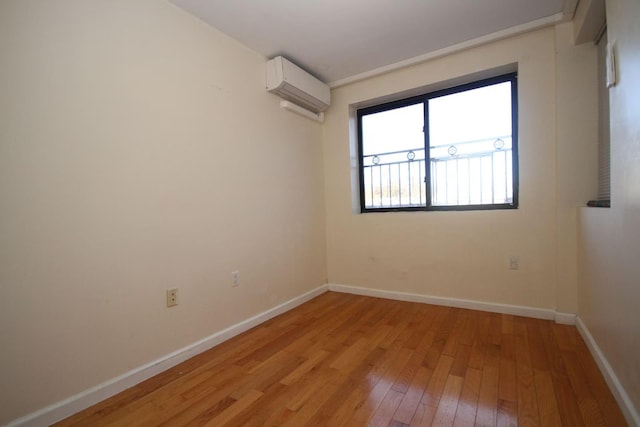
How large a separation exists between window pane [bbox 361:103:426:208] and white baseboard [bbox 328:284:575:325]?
3.07 ft

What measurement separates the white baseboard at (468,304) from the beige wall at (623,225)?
0.65m

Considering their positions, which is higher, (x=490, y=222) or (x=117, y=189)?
(x=117, y=189)

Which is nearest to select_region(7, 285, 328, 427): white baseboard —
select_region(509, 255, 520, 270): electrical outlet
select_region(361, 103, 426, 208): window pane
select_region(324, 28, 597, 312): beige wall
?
select_region(324, 28, 597, 312): beige wall

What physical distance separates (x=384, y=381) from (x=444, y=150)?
7.05 feet

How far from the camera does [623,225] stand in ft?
4.08

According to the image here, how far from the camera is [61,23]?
1345 mm

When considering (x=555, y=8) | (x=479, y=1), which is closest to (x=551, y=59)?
(x=555, y=8)

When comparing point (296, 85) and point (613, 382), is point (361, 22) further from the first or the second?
point (613, 382)

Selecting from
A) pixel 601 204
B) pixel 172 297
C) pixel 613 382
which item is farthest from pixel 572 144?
pixel 172 297

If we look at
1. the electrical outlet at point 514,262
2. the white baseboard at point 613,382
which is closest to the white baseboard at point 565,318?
the white baseboard at point 613,382

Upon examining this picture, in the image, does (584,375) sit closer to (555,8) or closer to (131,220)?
(555,8)

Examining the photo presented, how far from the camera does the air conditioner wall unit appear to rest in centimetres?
243

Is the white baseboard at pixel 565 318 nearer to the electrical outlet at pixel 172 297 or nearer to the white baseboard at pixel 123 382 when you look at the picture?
the white baseboard at pixel 123 382

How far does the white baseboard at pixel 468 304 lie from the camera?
7.24 ft
